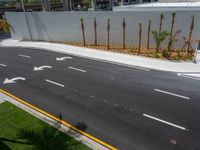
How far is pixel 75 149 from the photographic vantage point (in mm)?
6676

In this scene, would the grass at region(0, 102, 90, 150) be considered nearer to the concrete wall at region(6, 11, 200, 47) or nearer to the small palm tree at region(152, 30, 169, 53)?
the small palm tree at region(152, 30, 169, 53)

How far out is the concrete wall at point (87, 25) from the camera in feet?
56.1

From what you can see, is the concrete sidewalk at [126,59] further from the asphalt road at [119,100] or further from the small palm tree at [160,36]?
the small palm tree at [160,36]

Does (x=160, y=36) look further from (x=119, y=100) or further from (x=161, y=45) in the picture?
(x=119, y=100)

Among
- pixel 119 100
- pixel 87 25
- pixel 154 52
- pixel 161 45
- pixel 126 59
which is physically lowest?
pixel 119 100

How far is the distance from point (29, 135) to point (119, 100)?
4597 millimetres

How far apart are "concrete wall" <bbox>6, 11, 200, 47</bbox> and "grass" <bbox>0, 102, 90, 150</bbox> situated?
43.1 ft

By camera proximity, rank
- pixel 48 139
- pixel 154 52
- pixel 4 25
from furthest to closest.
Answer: pixel 4 25, pixel 154 52, pixel 48 139

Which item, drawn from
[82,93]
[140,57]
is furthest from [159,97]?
[140,57]

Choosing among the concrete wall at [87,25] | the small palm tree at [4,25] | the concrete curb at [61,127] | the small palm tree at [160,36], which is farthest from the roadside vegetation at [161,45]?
the small palm tree at [4,25]

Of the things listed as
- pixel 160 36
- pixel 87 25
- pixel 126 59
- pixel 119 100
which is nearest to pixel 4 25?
pixel 87 25

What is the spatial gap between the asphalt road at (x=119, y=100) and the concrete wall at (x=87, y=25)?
5204 mm

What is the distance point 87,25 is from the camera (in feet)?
68.7

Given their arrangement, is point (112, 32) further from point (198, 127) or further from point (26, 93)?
point (198, 127)
